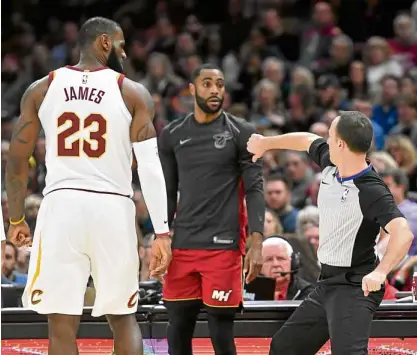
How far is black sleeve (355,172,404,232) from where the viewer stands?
5.36 metres

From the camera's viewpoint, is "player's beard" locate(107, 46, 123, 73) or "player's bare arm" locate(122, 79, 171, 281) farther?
"player's beard" locate(107, 46, 123, 73)

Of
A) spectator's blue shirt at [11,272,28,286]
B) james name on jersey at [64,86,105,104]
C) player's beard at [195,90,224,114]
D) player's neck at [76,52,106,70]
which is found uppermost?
player's neck at [76,52,106,70]

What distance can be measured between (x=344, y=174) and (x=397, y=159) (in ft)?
16.6

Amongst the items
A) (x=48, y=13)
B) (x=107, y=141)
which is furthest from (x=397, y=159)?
(x=48, y=13)

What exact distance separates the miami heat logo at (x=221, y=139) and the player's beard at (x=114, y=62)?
0.89 m

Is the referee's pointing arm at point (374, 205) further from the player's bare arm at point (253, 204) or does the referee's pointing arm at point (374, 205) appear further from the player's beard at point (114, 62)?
the player's beard at point (114, 62)

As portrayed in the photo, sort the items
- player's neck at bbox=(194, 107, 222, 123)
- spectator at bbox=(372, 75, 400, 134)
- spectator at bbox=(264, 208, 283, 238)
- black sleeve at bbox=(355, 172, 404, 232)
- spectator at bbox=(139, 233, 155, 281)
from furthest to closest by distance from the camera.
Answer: spectator at bbox=(372, 75, 400, 134)
spectator at bbox=(264, 208, 283, 238)
spectator at bbox=(139, 233, 155, 281)
player's neck at bbox=(194, 107, 222, 123)
black sleeve at bbox=(355, 172, 404, 232)

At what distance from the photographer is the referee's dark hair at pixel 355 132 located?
218 inches

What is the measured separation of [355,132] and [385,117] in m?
6.62

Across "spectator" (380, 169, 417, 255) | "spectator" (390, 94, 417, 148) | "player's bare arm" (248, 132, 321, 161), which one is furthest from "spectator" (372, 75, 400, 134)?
"player's bare arm" (248, 132, 321, 161)

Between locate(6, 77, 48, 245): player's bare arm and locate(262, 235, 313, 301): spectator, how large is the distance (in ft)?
7.89

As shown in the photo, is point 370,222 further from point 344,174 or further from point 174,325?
point 174,325

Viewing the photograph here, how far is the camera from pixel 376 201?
214 inches

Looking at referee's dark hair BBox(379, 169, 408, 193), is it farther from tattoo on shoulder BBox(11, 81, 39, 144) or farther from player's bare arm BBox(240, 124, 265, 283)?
tattoo on shoulder BBox(11, 81, 39, 144)
